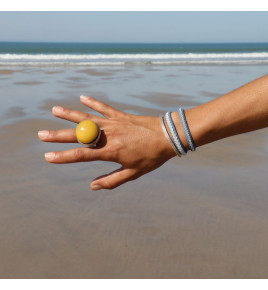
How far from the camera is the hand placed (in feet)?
4.73

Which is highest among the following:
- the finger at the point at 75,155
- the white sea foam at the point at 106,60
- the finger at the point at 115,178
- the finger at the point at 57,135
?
the finger at the point at 57,135

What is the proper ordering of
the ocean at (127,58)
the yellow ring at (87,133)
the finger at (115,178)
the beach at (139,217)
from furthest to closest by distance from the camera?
the ocean at (127,58)
the beach at (139,217)
the finger at (115,178)
the yellow ring at (87,133)

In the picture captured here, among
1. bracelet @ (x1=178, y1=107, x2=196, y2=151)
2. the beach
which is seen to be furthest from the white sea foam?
bracelet @ (x1=178, y1=107, x2=196, y2=151)

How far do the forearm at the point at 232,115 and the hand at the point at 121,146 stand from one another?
0.11m

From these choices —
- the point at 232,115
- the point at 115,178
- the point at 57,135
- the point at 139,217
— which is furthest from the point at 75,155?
the point at 139,217

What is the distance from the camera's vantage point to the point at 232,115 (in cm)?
145

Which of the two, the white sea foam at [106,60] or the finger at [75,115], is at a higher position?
the finger at [75,115]

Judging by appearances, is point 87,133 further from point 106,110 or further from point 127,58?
point 127,58

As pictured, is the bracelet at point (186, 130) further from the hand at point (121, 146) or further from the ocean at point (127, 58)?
the ocean at point (127, 58)

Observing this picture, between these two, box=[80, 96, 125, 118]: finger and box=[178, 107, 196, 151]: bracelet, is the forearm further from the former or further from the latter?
box=[80, 96, 125, 118]: finger

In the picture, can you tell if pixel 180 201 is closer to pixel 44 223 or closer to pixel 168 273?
pixel 168 273

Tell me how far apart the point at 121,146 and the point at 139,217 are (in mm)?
1108

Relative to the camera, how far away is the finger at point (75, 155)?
1418mm

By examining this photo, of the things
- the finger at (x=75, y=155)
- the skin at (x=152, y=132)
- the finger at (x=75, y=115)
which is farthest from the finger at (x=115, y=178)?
the finger at (x=75, y=115)
